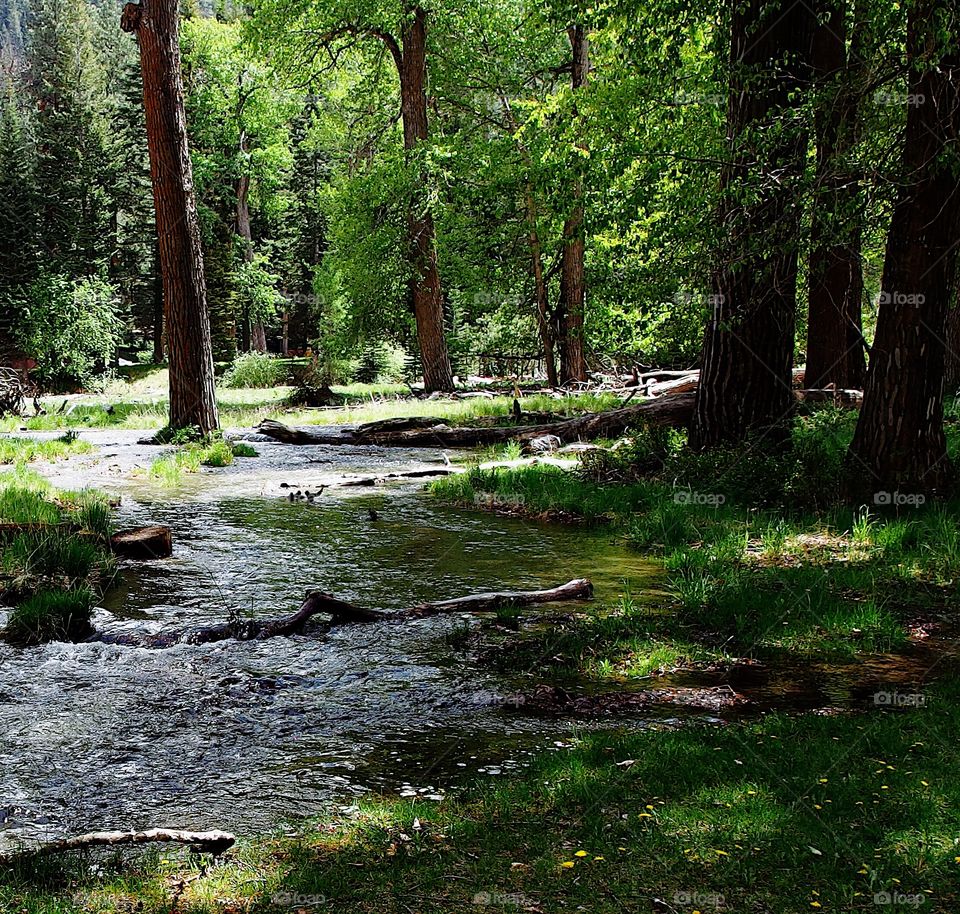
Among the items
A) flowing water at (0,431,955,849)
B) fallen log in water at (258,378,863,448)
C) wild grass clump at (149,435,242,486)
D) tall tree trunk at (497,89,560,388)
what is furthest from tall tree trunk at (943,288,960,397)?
wild grass clump at (149,435,242,486)

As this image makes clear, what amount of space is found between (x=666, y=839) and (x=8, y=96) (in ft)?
287

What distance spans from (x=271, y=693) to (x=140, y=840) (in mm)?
1697

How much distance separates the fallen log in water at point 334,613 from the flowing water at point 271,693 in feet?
0.39

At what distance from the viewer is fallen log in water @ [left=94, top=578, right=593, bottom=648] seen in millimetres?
5859

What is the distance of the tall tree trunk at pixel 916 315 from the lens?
794 cm

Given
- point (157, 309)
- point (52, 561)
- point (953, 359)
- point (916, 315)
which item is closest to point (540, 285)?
point (953, 359)

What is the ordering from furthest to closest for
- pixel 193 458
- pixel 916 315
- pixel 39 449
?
pixel 39 449 < pixel 193 458 < pixel 916 315

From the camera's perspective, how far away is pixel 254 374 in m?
35.3

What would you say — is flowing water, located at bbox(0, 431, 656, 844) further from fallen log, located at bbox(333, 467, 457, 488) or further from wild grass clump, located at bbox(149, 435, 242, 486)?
wild grass clump, located at bbox(149, 435, 242, 486)

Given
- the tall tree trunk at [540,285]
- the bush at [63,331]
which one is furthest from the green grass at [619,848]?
the bush at [63,331]

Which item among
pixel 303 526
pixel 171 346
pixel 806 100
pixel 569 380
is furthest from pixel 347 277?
pixel 806 100

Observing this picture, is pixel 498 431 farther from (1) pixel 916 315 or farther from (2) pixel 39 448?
(1) pixel 916 315

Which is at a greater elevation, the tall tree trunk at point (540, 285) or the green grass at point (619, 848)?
the tall tree trunk at point (540, 285)

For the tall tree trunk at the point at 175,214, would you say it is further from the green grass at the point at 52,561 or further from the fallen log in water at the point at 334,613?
the fallen log in water at the point at 334,613
